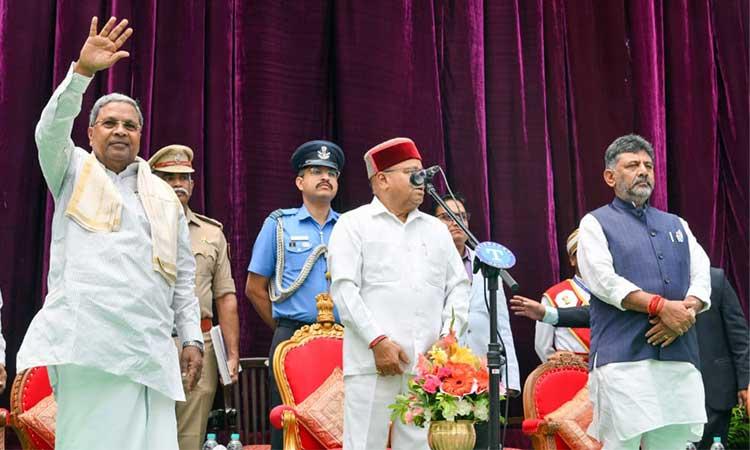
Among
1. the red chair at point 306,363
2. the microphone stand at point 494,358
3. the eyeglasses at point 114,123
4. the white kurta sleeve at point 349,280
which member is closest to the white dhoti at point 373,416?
the white kurta sleeve at point 349,280

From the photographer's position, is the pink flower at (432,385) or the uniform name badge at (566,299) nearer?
the pink flower at (432,385)

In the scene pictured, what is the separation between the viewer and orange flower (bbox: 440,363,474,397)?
11.7 ft

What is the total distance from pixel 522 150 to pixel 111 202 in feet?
11.5

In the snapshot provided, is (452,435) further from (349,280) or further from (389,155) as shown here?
(389,155)

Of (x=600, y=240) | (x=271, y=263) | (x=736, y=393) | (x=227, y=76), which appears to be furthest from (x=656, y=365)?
(x=227, y=76)

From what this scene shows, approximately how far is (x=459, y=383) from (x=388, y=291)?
0.73 metres

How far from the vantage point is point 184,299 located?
12.0 feet

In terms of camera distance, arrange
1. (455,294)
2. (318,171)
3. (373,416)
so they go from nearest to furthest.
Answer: (373,416), (455,294), (318,171)

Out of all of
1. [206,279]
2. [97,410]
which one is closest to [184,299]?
[97,410]

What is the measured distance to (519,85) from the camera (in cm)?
651

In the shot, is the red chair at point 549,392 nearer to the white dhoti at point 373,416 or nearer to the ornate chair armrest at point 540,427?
the ornate chair armrest at point 540,427

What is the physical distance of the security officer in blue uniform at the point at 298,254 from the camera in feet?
16.7

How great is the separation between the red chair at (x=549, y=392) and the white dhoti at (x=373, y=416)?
997mm

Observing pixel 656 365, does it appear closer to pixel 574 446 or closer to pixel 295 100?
pixel 574 446
